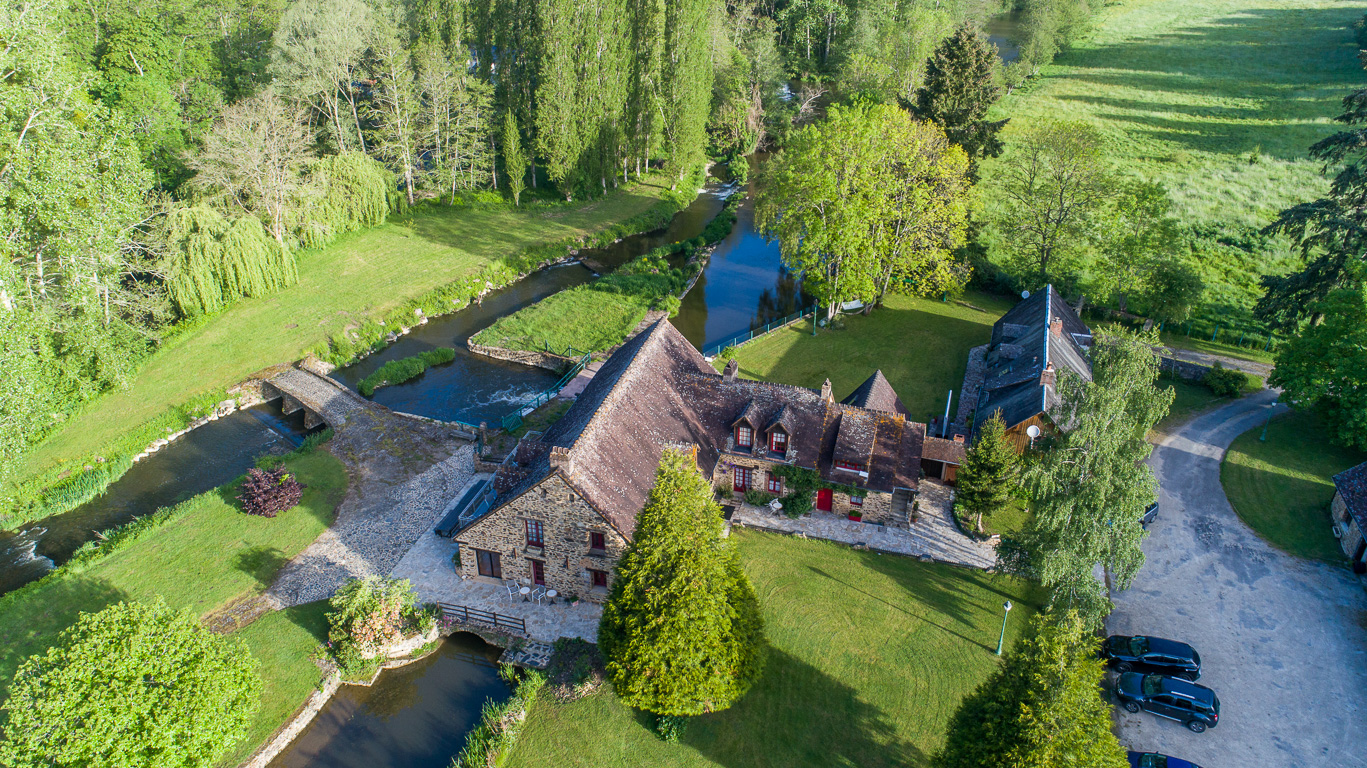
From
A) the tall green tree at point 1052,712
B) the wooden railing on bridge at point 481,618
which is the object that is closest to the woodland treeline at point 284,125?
the wooden railing on bridge at point 481,618

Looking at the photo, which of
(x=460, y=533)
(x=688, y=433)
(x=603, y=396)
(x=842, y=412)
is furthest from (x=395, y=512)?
(x=842, y=412)

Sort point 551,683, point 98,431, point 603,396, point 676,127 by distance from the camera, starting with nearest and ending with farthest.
Answer: point 551,683
point 603,396
point 98,431
point 676,127

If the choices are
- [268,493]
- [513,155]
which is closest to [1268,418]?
[268,493]

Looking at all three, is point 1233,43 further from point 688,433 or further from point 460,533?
point 460,533

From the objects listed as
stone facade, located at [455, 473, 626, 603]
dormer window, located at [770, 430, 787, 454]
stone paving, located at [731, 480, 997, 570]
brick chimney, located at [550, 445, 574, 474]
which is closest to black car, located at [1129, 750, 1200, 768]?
stone paving, located at [731, 480, 997, 570]

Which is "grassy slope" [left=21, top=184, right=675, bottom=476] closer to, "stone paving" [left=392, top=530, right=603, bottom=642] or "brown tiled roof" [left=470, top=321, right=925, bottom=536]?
"stone paving" [left=392, top=530, right=603, bottom=642]

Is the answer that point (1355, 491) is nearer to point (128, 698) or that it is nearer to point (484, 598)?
point (484, 598)

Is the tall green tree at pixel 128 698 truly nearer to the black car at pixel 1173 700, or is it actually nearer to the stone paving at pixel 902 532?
the stone paving at pixel 902 532
